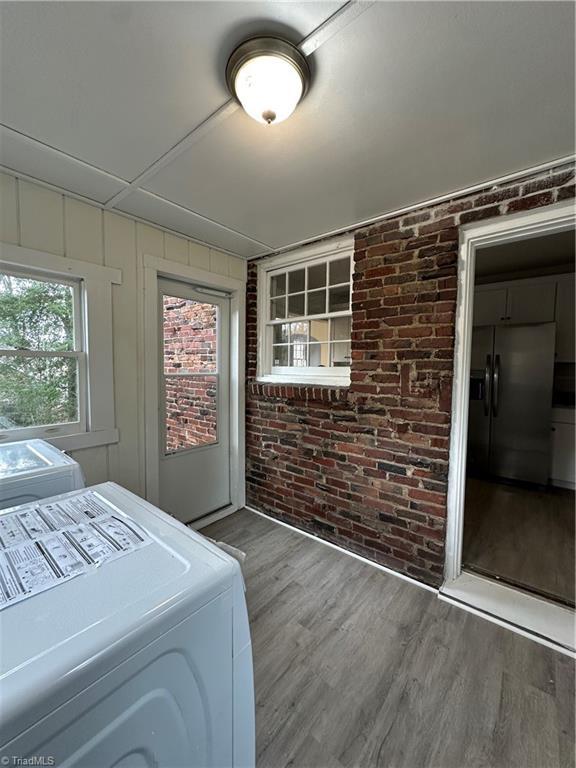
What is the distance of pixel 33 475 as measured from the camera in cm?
127

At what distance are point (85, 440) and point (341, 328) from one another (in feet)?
6.62

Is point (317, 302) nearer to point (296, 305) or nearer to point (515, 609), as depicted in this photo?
point (296, 305)

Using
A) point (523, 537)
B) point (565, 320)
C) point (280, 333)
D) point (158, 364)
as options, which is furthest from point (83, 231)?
point (565, 320)

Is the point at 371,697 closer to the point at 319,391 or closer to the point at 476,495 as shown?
the point at 319,391

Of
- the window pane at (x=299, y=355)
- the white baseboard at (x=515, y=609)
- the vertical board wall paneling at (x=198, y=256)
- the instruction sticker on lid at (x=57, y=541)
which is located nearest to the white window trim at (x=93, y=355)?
the vertical board wall paneling at (x=198, y=256)

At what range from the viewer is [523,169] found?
1660mm

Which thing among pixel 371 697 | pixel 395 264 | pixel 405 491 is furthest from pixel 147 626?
pixel 395 264

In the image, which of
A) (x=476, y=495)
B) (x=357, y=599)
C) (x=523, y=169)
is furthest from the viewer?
(x=476, y=495)

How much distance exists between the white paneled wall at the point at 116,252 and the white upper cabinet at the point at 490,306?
3483mm

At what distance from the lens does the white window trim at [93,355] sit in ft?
6.34

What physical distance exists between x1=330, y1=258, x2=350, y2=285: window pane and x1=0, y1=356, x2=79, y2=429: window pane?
2.01 m

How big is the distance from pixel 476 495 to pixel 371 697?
262cm

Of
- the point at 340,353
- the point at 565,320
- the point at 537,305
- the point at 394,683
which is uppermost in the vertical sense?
the point at 537,305

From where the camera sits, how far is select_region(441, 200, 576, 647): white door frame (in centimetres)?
174
